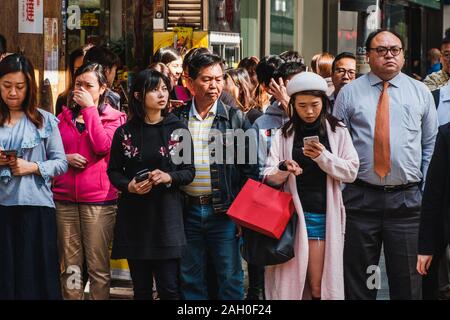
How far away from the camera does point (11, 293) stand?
6.86m

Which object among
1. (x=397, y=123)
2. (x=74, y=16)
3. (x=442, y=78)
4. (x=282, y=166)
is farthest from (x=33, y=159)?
(x=74, y=16)

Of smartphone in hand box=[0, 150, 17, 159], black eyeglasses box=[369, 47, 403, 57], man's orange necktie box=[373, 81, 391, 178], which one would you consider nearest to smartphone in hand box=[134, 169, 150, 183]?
smartphone in hand box=[0, 150, 17, 159]

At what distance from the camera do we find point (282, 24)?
1752cm

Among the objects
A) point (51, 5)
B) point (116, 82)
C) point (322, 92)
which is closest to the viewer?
point (322, 92)

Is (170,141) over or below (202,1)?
below

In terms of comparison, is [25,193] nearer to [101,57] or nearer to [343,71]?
[101,57]

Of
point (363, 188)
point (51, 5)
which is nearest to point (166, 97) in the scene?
point (363, 188)

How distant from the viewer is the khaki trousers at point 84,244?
739cm

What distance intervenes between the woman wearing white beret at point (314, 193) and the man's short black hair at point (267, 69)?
1258 mm

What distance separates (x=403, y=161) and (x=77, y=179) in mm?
2362

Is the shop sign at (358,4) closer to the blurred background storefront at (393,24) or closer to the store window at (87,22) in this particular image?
the blurred background storefront at (393,24)

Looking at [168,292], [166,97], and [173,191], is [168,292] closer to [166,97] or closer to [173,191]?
[173,191]

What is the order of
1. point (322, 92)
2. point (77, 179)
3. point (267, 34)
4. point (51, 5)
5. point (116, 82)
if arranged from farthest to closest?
1. point (267, 34)
2. point (116, 82)
3. point (51, 5)
4. point (77, 179)
5. point (322, 92)

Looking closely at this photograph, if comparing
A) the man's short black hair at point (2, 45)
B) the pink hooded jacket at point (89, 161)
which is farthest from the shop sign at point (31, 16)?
the pink hooded jacket at point (89, 161)
